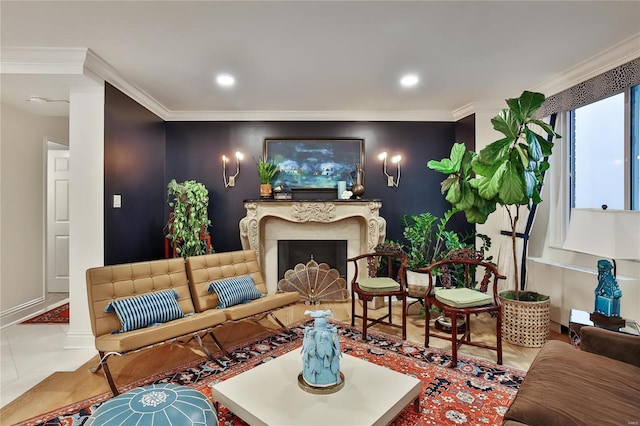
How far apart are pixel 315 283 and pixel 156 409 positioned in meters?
3.14

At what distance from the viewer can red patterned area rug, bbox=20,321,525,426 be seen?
1.96 metres

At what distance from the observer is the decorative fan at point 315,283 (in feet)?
14.6

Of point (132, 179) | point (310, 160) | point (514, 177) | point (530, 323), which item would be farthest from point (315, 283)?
point (514, 177)

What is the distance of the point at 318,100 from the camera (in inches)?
159

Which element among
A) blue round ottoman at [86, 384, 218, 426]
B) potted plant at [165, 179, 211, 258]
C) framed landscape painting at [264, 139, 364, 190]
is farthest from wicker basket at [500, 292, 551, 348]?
potted plant at [165, 179, 211, 258]

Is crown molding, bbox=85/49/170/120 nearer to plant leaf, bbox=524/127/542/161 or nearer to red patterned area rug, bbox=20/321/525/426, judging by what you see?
red patterned area rug, bbox=20/321/525/426

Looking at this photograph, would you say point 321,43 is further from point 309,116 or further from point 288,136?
point 288,136

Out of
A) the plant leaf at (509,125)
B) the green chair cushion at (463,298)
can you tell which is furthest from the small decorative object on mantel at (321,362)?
the plant leaf at (509,125)

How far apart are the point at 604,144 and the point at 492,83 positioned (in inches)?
47.6

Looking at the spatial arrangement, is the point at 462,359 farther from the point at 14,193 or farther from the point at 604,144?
the point at 14,193

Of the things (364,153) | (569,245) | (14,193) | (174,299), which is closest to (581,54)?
(569,245)

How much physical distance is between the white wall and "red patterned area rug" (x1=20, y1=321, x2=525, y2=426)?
8.60 feet

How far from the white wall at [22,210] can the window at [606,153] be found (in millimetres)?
6260

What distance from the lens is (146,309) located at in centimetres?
254
